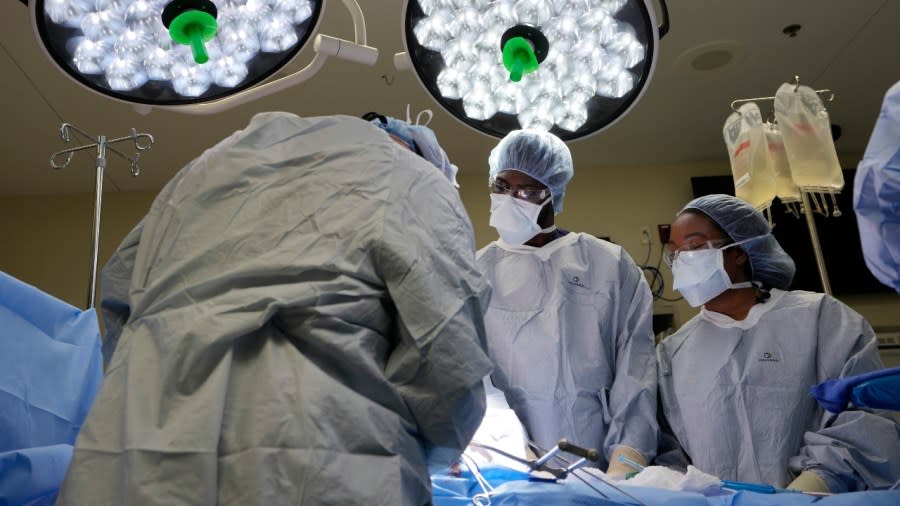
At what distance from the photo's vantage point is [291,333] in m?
0.93

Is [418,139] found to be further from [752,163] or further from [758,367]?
[752,163]

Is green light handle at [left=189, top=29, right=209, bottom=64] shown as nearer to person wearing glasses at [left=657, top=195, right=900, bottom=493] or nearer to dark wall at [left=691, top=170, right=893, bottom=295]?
person wearing glasses at [left=657, top=195, right=900, bottom=493]

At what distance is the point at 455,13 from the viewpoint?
142 centimetres

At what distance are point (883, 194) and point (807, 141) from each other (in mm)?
1708

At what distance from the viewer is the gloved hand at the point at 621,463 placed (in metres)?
1.66

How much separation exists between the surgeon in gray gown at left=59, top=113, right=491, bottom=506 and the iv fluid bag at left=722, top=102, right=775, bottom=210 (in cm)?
178

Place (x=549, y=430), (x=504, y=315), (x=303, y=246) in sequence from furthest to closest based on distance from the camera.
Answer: (x=504, y=315) < (x=549, y=430) < (x=303, y=246)

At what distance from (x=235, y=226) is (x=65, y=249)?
4.19m

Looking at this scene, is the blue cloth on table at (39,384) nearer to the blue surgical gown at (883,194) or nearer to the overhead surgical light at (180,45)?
the overhead surgical light at (180,45)

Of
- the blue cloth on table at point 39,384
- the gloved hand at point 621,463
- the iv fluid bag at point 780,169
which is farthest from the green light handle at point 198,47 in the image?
the iv fluid bag at point 780,169

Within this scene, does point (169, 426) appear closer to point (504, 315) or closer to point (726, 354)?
point (504, 315)

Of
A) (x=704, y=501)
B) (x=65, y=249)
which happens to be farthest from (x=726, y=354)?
(x=65, y=249)

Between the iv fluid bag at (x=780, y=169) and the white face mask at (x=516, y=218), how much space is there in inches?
36.0

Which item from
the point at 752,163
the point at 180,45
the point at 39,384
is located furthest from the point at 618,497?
the point at 752,163
